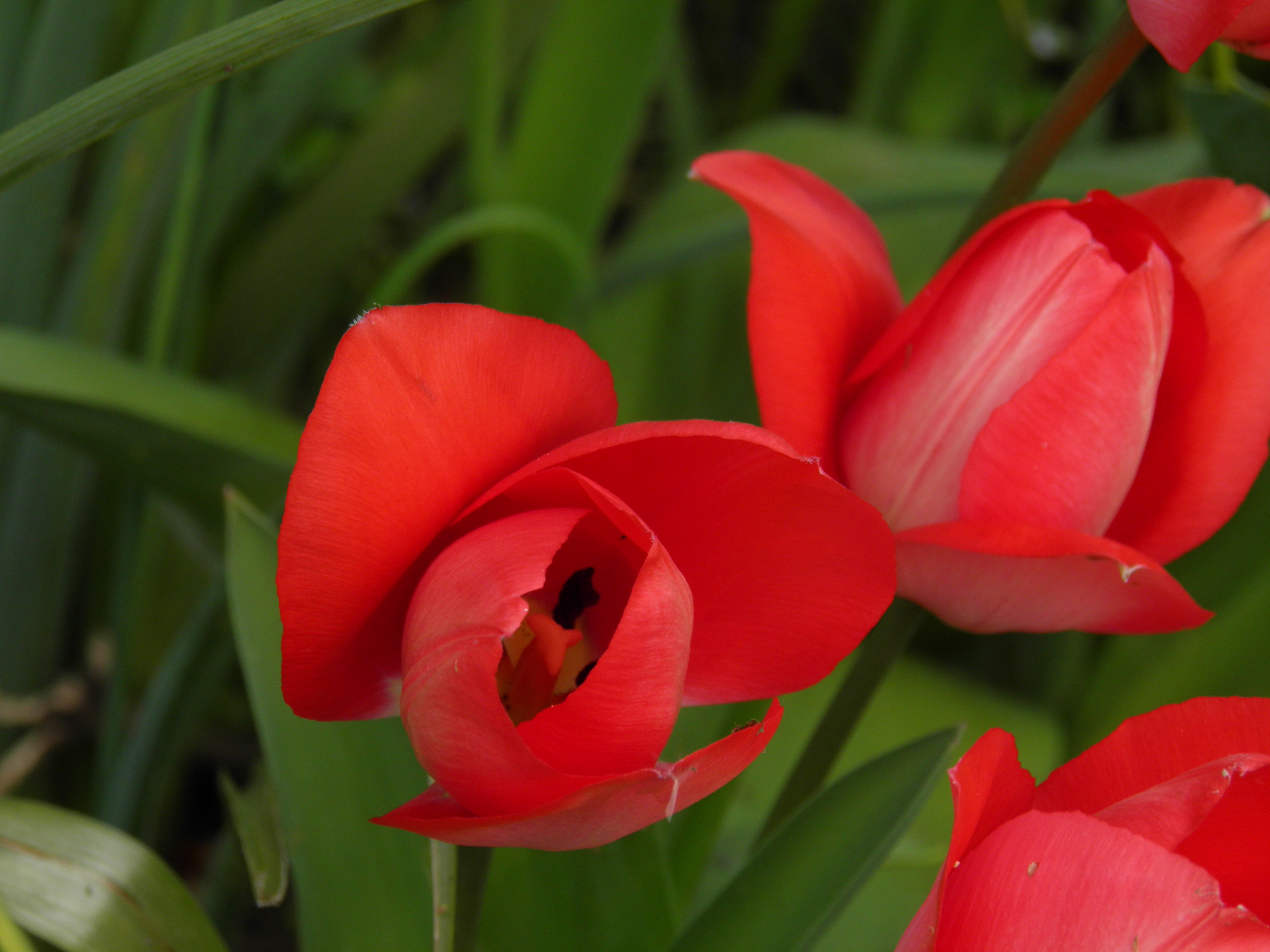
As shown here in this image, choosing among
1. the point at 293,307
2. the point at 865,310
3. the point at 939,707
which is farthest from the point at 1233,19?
the point at 293,307

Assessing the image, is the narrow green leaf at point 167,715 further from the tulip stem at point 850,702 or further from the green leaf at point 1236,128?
the green leaf at point 1236,128

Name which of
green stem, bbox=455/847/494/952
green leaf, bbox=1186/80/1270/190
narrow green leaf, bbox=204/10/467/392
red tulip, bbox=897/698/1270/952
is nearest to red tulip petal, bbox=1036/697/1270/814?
red tulip, bbox=897/698/1270/952

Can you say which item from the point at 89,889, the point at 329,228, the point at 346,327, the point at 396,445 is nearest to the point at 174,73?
the point at 396,445

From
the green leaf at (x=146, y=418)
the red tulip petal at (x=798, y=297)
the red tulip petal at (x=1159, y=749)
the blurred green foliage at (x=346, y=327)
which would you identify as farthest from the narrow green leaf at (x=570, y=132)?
the red tulip petal at (x=1159, y=749)

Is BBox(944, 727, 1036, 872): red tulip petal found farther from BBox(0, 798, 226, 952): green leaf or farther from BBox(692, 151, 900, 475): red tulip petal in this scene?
BBox(0, 798, 226, 952): green leaf

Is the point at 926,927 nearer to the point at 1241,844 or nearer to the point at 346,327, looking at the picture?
the point at 1241,844

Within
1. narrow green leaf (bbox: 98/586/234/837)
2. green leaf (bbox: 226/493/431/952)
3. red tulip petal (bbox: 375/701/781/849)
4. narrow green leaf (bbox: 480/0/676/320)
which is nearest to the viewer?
red tulip petal (bbox: 375/701/781/849)
